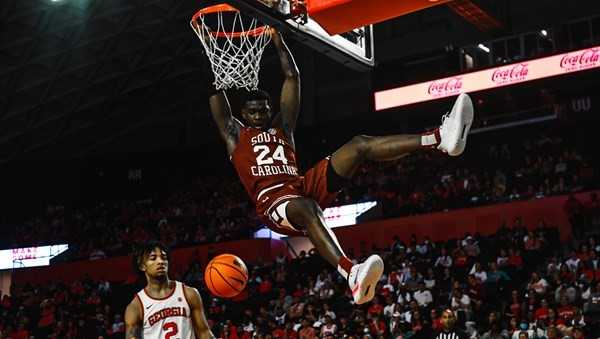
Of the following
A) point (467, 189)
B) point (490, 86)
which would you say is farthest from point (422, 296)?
point (490, 86)

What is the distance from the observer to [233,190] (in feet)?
91.8

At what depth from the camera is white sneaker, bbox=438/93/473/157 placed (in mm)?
6527

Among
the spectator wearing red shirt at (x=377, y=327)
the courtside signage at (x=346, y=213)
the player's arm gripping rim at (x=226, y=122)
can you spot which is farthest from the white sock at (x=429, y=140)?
the courtside signage at (x=346, y=213)

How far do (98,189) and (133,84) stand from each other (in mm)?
5017

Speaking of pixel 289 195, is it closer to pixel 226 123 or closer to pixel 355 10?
pixel 226 123

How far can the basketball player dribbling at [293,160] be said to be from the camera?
657cm

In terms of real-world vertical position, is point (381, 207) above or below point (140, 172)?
below

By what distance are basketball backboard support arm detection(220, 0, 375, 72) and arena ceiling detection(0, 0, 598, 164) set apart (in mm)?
14088

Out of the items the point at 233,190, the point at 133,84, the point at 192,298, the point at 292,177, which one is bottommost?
the point at 192,298

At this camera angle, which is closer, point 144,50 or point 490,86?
point 490,86

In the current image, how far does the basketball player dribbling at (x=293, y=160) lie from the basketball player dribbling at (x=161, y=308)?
3.23 feet

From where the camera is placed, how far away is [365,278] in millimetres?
6355

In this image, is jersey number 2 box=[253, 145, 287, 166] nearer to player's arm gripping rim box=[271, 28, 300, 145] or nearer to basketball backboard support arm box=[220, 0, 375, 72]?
player's arm gripping rim box=[271, 28, 300, 145]

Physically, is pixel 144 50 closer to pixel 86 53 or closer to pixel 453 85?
pixel 86 53
